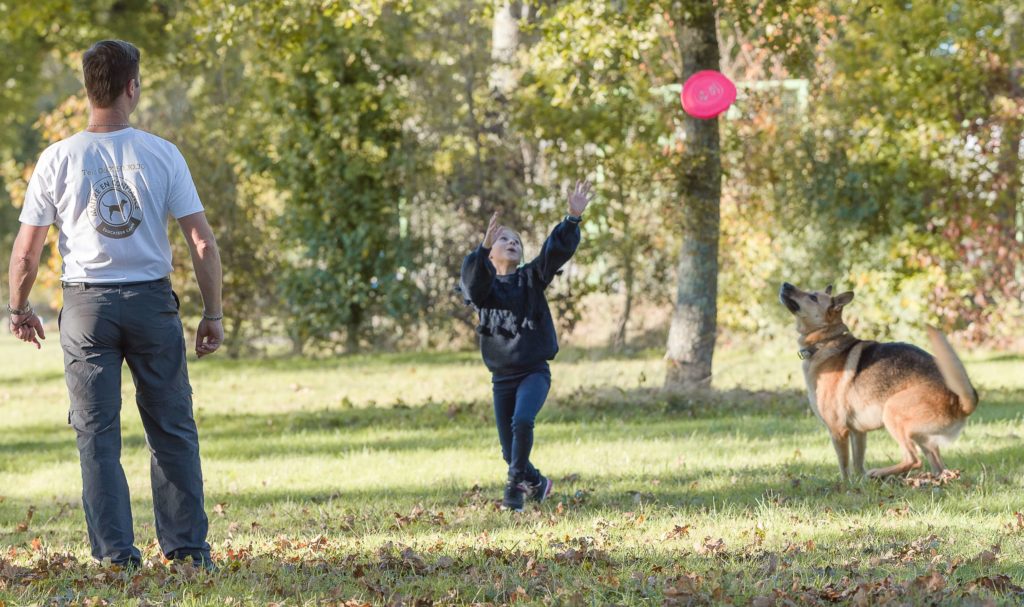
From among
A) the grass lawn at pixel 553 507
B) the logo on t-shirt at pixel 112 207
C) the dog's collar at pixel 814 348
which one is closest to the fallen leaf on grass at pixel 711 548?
the grass lawn at pixel 553 507

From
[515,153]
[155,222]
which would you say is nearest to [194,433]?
[155,222]

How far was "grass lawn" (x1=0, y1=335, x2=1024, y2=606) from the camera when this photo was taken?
4883 mm

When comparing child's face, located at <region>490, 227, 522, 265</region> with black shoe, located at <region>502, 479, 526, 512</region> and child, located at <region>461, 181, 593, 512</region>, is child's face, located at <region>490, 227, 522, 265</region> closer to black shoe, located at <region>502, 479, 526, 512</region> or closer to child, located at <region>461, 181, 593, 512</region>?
child, located at <region>461, 181, 593, 512</region>

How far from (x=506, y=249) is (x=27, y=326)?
9.13ft

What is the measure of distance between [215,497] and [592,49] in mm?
4975

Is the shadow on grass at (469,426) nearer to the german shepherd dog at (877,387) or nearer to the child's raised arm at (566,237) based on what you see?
the german shepherd dog at (877,387)

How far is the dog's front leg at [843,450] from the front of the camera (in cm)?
764

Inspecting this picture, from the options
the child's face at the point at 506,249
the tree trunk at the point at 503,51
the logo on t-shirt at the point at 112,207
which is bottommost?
the child's face at the point at 506,249

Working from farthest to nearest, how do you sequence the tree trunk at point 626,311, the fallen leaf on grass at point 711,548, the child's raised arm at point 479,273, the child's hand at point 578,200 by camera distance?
the tree trunk at point 626,311 < the child's raised arm at point 479,273 < the child's hand at point 578,200 < the fallen leaf on grass at point 711,548

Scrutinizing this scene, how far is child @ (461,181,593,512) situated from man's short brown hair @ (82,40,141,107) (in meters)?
2.39

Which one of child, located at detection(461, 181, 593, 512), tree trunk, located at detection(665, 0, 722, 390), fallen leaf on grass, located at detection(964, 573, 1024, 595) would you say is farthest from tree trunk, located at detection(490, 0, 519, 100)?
fallen leaf on grass, located at detection(964, 573, 1024, 595)

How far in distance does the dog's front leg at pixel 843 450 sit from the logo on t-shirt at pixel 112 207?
14.8ft

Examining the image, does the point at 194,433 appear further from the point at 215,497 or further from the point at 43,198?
the point at 215,497

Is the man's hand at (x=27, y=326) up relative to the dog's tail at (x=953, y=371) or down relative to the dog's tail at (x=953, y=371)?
up
